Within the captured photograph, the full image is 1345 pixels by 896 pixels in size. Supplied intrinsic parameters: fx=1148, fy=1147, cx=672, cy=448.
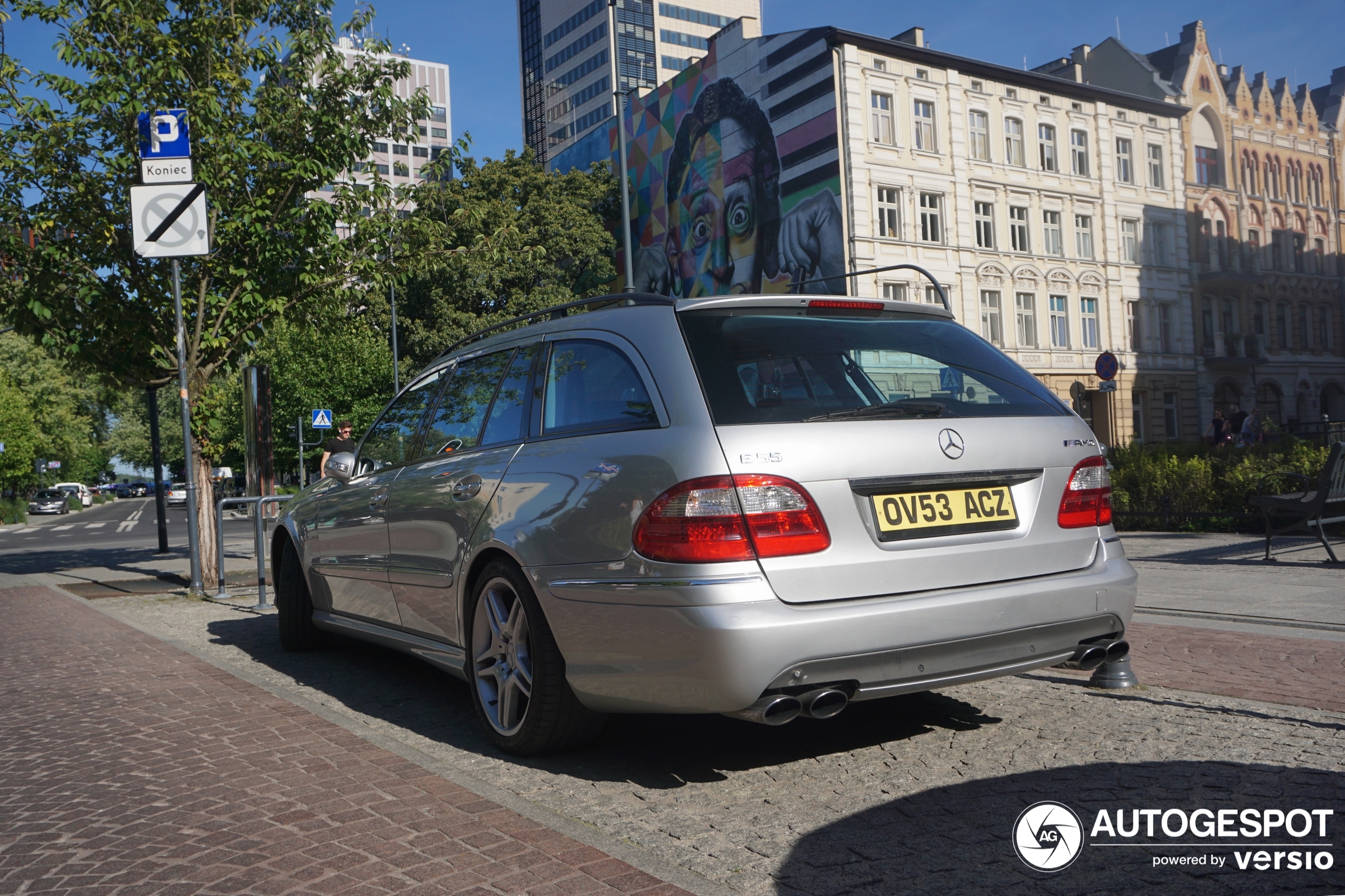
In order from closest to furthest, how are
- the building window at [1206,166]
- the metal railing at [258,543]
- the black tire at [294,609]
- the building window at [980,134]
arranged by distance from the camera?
the black tire at [294,609] → the metal railing at [258,543] → the building window at [980,134] → the building window at [1206,166]

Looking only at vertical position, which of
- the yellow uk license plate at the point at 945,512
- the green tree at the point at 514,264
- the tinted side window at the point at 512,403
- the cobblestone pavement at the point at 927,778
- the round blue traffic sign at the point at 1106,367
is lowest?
the cobblestone pavement at the point at 927,778

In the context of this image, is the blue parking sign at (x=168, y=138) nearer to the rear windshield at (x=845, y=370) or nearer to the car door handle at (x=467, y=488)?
the car door handle at (x=467, y=488)

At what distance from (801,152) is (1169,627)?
3401 cm

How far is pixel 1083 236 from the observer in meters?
44.5

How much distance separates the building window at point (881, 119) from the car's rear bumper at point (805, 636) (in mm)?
36050

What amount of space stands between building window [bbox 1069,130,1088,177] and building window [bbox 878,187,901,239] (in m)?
9.49

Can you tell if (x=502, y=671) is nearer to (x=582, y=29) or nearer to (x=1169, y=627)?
(x=1169, y=627)

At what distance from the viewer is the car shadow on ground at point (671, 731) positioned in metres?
4.20

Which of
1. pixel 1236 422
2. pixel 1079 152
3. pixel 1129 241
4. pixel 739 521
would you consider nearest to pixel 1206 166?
pixel 1129 241

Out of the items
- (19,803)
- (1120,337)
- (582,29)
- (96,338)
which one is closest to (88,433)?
(582,29)

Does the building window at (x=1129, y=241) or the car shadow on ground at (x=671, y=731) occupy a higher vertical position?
the building window at (x=1129, y=241)

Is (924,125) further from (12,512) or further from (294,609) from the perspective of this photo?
(12,512)

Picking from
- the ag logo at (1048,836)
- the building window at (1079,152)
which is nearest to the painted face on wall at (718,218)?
the building window at (1079,152)

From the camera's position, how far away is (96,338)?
12.6 m
